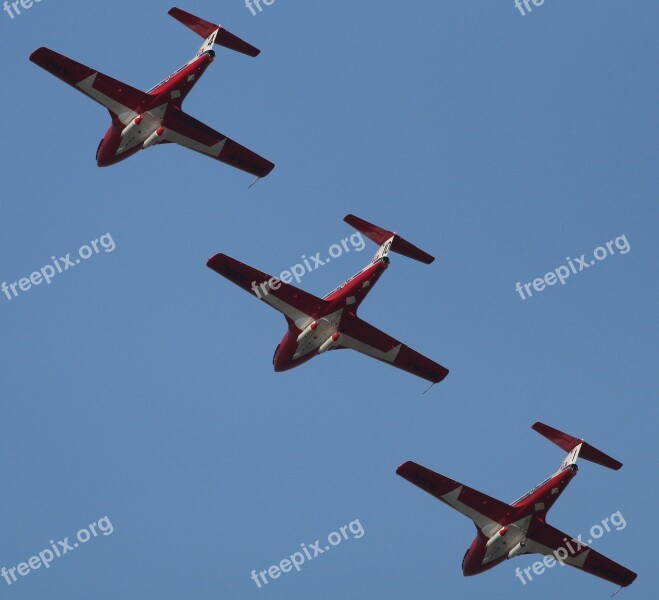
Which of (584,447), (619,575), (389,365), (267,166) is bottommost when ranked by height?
(619,575)

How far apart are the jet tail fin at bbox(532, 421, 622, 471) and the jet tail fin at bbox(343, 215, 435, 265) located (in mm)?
11439

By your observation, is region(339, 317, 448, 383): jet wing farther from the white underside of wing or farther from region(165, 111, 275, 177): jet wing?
the white underside of wing

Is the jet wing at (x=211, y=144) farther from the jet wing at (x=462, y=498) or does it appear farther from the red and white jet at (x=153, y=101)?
the jet wing at (x=462, y=498)

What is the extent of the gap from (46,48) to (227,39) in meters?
9.90

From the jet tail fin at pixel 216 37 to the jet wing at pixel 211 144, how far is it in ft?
16.2

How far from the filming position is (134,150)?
81500 millimetres

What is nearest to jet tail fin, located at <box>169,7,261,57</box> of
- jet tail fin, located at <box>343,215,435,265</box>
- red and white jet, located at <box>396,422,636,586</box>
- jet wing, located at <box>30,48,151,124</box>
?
jet wing, located at <box>30,48,151,124</box>

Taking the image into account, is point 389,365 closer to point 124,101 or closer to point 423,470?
point 423,470

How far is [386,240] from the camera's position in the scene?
7838 centimetres

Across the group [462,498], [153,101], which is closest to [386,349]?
[462,498]

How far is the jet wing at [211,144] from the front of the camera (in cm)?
8131

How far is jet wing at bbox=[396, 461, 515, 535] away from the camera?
79.0 metres

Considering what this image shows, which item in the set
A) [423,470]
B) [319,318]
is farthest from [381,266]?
[423,470]

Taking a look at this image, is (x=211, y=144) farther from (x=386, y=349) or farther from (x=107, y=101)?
(x=386, y=349)
